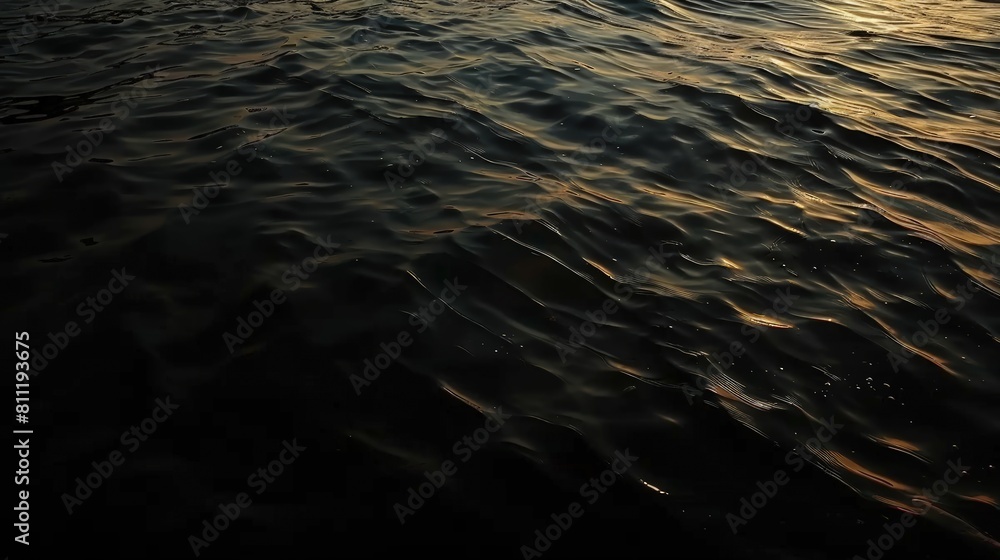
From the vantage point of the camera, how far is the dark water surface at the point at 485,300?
3074mm

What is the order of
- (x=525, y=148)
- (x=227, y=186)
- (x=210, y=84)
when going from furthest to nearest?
1. (x=210, y=84)
2. (x=525, y=148)
3. (x=227, y=186)

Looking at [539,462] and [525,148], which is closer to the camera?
[539,462]

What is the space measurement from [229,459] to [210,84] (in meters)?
4.73

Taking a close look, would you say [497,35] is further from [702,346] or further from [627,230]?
[702,346]

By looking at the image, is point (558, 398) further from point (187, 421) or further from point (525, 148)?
point (525, 148)

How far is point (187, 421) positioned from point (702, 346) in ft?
9.42

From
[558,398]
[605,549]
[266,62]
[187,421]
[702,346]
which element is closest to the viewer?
[605,549]

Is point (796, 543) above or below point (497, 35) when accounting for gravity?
below

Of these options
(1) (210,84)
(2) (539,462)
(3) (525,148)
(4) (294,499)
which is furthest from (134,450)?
(1) (210,84)

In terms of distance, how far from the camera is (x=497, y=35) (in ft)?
29.3

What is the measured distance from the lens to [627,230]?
201 inches

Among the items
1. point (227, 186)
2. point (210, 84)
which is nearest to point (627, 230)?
point (227, 186)

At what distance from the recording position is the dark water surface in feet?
10.1

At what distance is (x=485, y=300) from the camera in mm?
4285
